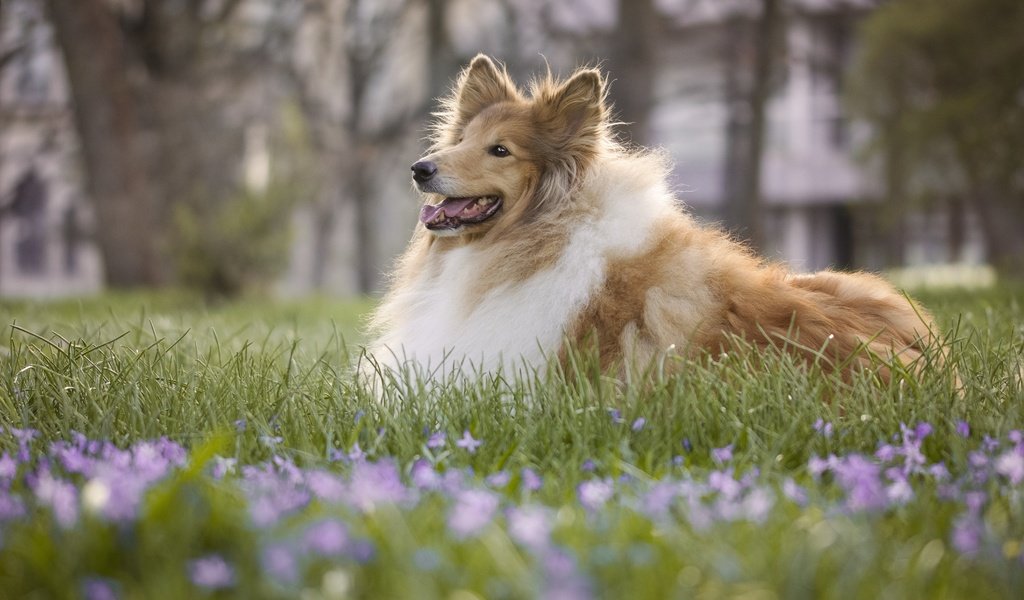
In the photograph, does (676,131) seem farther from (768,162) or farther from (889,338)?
(889,338)

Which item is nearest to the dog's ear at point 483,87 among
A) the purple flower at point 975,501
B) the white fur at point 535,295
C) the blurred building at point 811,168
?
the white fur at point 535,295

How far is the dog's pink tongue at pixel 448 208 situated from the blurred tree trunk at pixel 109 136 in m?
10.1

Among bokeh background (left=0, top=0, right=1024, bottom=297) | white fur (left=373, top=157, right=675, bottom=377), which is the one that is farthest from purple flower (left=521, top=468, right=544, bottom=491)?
bokeh background (left=0, top=0, right=1024, bottom=297)

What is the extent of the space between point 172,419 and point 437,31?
14.9 m

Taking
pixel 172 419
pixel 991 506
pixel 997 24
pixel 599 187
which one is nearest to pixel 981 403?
pixel 991 506

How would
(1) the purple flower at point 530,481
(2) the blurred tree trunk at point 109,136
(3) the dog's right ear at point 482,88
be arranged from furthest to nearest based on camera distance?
(2) the blurred tree trunk at point 109,136 < (3) the dog's right ear at point 482,88 < (1) the purple flower at point 530,481

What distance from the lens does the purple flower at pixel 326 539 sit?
176 centimetres

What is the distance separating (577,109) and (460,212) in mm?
757

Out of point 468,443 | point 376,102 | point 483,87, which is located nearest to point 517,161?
point 483,87

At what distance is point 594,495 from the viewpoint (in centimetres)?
233

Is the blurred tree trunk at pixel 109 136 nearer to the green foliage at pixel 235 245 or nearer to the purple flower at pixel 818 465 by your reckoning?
the green foliage at pixel 235 245

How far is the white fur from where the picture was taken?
Result: 396cm

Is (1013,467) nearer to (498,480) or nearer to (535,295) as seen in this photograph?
(498,480)

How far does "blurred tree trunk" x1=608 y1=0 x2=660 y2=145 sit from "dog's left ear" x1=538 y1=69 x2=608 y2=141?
846cm
